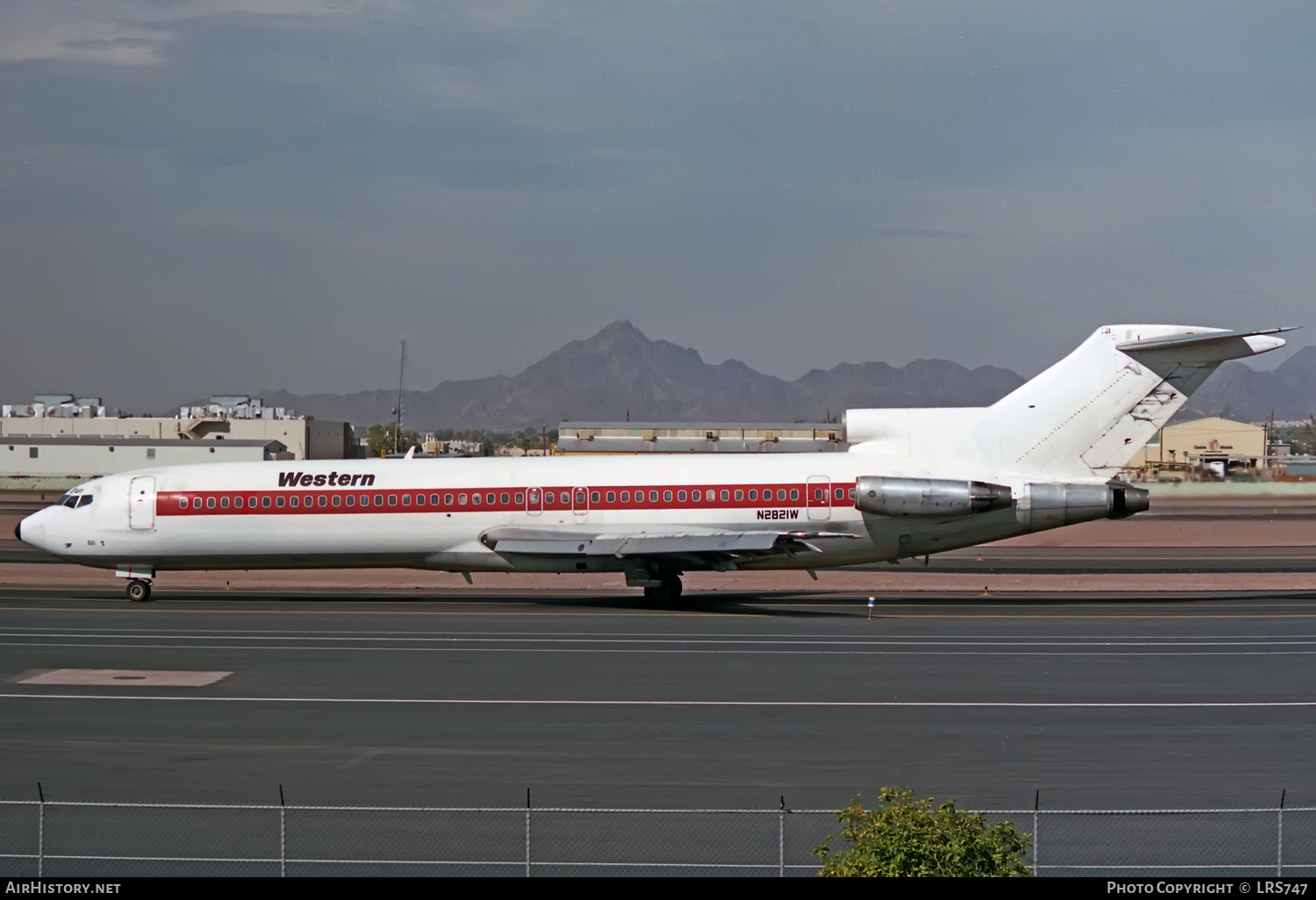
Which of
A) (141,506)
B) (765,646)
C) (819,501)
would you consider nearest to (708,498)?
(819,501)

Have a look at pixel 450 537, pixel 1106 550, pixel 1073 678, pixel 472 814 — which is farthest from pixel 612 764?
pixel 1106 550

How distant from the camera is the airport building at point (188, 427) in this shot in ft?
362

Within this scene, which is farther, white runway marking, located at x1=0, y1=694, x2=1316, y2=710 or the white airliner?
the white airliner

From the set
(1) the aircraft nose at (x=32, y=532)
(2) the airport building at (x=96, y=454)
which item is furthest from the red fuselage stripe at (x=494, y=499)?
(2) the airport building at (x=96, y=454)

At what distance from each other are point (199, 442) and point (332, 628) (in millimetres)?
75414

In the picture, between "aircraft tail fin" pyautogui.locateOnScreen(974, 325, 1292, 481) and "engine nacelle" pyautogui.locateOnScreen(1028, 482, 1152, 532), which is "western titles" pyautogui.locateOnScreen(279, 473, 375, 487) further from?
"engine nacelle" pyautogui.locateOnScreen(1028, 482, 1152, 532)

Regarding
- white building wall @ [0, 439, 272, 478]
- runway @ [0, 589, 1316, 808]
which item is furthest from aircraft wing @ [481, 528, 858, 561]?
white building wall @ [0, 439, 272, 478]

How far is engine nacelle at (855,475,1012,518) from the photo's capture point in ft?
107

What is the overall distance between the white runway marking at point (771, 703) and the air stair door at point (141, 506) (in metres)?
13.6

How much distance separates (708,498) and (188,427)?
89.6m

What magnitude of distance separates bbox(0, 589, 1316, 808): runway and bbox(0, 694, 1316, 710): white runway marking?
0.07 m

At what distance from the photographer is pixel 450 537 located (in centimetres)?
3369

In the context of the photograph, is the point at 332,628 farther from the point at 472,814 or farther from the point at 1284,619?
the point at 1284,619

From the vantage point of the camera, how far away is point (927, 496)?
107ft
